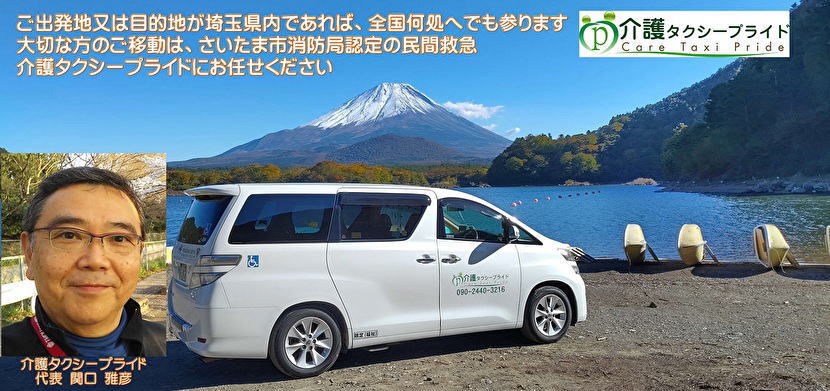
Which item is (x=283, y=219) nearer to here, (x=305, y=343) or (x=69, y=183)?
(x=305, y=343)

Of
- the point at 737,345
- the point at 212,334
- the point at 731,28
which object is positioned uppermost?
the point at 731,28

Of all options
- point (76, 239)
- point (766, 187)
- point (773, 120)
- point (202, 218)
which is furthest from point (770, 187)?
point (76, 239)

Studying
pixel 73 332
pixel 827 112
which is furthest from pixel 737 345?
pixel 827 112

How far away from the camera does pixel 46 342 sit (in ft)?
16.9

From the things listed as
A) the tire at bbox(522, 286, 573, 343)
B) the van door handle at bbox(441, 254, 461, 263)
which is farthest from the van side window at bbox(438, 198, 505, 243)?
the tire at bbox(522, 286, 573, 343)

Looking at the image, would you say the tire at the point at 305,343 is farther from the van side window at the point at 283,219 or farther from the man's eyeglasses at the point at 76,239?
the man's eyeglasses at the point at 76,239

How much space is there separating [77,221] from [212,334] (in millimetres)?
1674

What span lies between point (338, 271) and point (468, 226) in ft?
6.02

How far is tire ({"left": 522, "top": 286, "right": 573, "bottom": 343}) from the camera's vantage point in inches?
304

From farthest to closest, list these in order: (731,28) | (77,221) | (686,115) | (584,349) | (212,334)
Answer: (686,115)
(731,28)
(584,349)
(212,334)
(77,221)

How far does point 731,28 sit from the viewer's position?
23781 mm

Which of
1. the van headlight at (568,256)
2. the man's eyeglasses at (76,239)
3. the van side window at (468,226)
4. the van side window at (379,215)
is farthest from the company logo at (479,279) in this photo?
the man's eyeglasses at (76,239)

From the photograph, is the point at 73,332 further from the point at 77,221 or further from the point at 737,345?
the point at 737,345

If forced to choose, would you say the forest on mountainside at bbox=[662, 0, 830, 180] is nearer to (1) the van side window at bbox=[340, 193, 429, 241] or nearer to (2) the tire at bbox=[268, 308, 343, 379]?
(1) the van side window at bbox=[340, 193, 429, 241]
